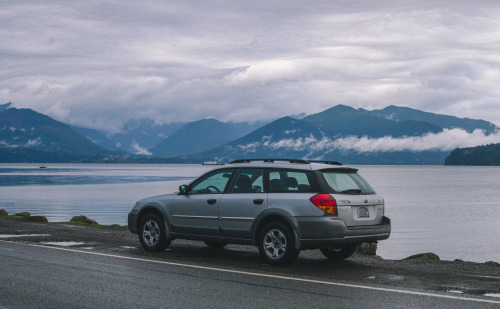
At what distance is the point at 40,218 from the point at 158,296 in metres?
20.0

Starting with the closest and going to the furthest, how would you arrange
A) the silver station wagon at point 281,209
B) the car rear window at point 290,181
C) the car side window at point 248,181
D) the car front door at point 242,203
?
the silver station wagon at point 281,209 < the car rear window at point 290,181 < the car front door at point 242,203 < the car side window at point 248,181

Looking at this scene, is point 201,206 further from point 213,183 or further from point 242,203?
point 242,203

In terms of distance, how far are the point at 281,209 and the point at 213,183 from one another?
1.90m

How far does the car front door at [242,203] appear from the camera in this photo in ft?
37.7

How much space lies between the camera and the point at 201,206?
12367 mm

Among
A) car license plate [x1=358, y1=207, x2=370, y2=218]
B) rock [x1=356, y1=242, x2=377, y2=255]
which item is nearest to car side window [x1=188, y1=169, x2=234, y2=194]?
car license plate [x1=358, y1=207, x2=370, y2=218]

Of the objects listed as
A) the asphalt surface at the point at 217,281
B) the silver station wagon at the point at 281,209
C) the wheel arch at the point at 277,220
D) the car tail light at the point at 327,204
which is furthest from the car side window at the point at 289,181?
the asphalt surface at the point at 217,281

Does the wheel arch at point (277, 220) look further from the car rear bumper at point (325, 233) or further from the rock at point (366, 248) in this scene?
the rock at point (366, 248)

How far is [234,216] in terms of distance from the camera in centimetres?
1177

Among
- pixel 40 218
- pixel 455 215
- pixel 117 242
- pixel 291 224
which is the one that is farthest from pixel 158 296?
pixel 455 215

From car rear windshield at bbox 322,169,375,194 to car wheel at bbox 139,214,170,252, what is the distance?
3908 mm

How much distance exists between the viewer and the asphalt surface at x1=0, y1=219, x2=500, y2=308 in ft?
26.0

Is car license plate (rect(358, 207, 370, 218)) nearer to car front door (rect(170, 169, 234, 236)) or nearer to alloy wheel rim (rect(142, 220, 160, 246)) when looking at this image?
car front door (rect(170, 169, 234, 236))

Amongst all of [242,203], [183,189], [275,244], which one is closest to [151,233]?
[183,189]
